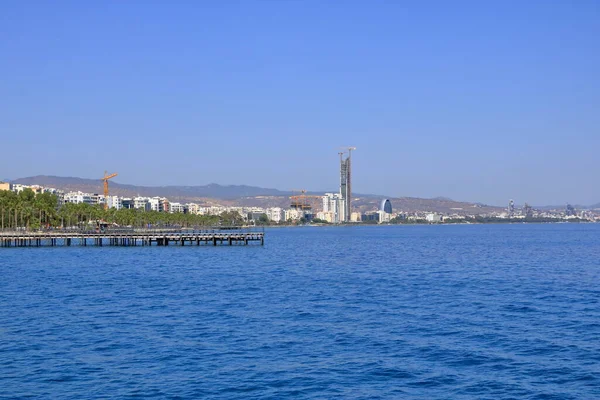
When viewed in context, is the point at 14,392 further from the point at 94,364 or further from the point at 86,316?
the point at 86,316

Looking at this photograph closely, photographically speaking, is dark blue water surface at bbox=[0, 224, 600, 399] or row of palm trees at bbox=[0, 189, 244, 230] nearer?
dark blue water surface at bbox=[0, 224, 600, 399]

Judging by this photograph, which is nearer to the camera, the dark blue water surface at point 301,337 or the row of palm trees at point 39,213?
the dark blue water surface at point 301,337

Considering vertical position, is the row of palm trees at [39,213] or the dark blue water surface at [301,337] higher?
the row of palm trees at [39,213]

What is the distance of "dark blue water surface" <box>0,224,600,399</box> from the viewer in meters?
23.0

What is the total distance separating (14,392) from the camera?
2231 cm

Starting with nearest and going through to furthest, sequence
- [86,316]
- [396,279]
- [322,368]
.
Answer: [322,368], [86,316], [396,279]

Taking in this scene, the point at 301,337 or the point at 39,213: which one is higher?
the point at 39,213

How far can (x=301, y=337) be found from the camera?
30234mm

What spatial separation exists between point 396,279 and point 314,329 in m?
24.4

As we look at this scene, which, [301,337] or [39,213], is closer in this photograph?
[301,337]

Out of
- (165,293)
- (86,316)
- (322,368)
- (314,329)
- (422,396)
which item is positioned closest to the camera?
(422,396)

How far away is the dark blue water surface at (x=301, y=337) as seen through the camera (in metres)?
23.0

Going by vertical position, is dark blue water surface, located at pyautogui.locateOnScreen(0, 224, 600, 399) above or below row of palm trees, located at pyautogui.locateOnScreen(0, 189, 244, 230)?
below

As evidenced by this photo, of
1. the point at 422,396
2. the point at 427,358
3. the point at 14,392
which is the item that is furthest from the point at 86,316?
the point at 422,396
